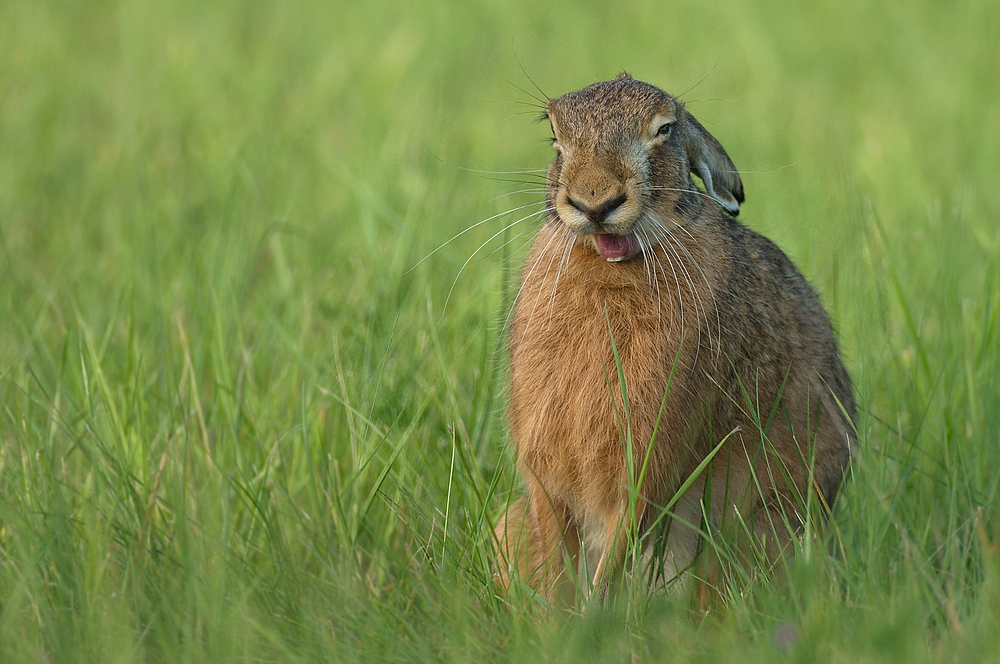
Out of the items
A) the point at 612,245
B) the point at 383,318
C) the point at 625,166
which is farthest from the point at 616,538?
the point at 383,318

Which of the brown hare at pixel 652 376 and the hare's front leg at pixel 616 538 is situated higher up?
the brown hare at pixel 652 376

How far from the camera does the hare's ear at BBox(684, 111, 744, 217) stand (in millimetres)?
3432

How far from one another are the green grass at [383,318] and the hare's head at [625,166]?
2.10 ft

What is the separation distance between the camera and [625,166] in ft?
10.2

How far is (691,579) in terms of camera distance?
343 cm

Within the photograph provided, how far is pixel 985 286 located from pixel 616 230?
2.07m

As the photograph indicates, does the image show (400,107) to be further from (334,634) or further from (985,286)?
(334,634)

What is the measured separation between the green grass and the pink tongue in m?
0.75

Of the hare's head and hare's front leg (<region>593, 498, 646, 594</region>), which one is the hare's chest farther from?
the hare's head

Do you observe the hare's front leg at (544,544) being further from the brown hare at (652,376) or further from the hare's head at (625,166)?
the hare's head at (625,166)

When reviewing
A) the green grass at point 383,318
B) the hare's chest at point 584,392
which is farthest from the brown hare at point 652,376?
the green grass at point 383,318

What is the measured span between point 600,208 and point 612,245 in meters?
0.30

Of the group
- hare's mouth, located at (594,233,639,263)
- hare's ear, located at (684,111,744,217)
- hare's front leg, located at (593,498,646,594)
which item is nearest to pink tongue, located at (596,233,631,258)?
hare's mouth, located at (594,233,639,263)

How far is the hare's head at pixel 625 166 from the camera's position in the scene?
303cm
